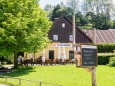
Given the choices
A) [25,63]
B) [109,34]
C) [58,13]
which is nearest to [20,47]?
[25,63]

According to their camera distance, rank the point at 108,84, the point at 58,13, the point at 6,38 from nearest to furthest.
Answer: the point at 108,84 < the point at 6,38 < the point at 58,13

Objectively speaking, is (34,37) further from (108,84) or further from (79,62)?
(79,62)

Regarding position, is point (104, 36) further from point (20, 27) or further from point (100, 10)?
point (100, 10)

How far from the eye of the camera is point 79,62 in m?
15.1

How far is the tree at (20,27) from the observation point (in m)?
37.1

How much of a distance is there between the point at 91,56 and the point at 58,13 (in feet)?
358

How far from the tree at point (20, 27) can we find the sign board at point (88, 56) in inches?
852

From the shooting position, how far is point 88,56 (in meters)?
15.1

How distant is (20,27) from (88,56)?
2296 cm

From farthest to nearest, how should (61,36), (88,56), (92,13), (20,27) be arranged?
A: (92,13) → (61,36) → (20,27) → (88,56)

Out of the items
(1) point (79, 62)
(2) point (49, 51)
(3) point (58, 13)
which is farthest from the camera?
(3) point (58, 13)

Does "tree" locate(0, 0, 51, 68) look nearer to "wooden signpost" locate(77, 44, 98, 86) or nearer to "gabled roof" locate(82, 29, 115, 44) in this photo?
"wooden signpost" locate(77, 44, 98, 86)

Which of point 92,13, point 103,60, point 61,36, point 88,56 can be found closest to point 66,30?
point 61,36

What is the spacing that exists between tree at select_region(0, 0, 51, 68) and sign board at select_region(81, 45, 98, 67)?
21.6m
